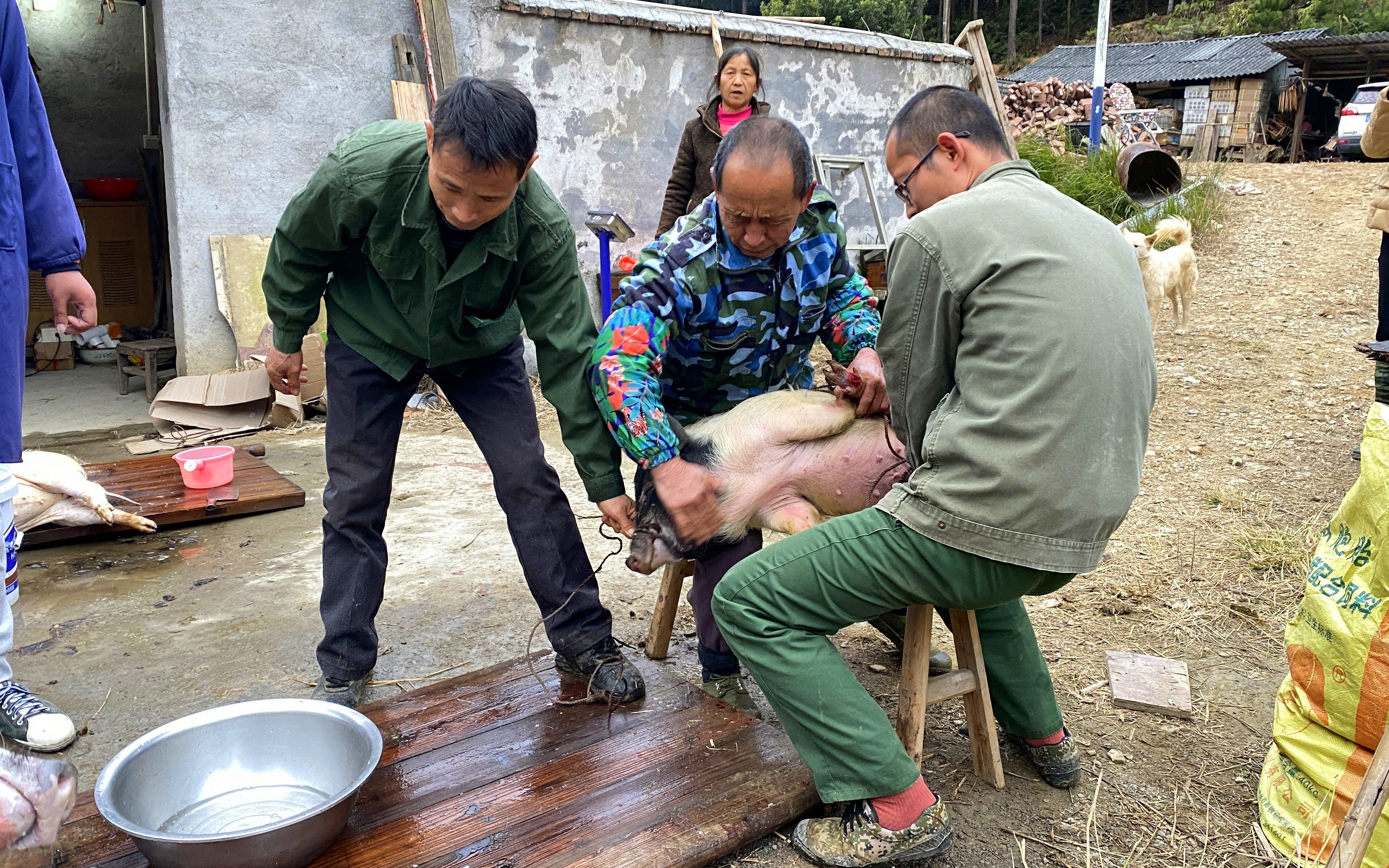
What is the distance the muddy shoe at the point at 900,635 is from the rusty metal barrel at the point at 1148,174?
8232 mm

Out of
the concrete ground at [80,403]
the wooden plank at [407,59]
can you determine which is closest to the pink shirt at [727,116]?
the wooden plank at [407,59]

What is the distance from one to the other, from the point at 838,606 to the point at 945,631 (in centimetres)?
187

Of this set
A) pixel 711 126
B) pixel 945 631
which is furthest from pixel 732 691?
pixel 711 126

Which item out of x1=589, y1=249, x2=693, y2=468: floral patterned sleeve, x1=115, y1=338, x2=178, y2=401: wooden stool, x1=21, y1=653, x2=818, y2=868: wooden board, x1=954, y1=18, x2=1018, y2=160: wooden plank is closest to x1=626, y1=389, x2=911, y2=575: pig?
x1=589, y1=249, x2=693, y2=468: floral patterned sleeve

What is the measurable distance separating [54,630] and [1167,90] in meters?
30.2

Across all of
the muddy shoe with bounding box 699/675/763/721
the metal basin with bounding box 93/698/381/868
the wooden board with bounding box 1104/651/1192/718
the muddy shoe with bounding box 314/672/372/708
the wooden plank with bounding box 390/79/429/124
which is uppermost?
the wooden plank with bounding box 390/79/429/124

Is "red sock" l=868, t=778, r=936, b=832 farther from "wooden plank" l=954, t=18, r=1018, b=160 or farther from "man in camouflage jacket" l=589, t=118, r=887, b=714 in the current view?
"wooden plank" l=954, t=18, r=1018, b=160

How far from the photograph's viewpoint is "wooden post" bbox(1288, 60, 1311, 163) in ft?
78.8

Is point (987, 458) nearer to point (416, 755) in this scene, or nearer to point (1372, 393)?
point (416, 755)

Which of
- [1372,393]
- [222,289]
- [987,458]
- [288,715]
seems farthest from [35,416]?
[1372,393]

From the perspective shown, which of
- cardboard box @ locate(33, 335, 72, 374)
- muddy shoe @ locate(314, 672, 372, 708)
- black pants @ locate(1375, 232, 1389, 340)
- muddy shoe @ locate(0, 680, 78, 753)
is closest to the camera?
muddy shoe @ locate(0, 680, 78, 753)

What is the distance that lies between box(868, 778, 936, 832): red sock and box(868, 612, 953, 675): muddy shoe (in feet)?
2.61

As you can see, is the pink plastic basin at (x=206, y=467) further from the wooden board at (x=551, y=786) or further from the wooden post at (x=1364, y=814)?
the wooden post at (x=1364, y=814)

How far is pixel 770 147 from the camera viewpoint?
2.55 metres
